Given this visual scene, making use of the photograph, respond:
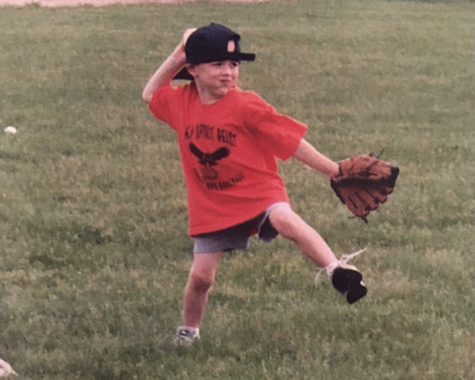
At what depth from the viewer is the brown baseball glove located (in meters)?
4.95

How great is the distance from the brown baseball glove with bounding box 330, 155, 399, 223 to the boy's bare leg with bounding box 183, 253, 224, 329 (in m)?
0.74

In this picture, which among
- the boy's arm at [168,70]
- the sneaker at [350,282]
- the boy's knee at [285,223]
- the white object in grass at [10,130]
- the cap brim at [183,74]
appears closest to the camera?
the sneaker at [350,282]

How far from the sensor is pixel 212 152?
194 inches

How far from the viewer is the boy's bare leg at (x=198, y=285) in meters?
5.22

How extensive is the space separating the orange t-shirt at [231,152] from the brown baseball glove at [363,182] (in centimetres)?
30

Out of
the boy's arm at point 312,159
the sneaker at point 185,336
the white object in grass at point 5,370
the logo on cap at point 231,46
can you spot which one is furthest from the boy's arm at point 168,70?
the white object in grass at point 5,370

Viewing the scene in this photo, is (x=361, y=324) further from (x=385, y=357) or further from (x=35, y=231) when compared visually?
(x=35, y=231)

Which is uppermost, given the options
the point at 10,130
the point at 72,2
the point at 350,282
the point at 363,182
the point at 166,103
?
the point at 166,103

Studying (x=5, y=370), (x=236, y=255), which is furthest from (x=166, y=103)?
(x=236, y=255)

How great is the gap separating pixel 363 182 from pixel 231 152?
Answer: 68cm

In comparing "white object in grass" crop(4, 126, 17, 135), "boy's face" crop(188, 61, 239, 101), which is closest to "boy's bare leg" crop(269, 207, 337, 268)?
"boy's face" crop(188, 61, 239, 101)

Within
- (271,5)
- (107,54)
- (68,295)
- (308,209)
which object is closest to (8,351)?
(68,295)

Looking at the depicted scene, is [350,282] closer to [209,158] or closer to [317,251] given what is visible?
[317,251]

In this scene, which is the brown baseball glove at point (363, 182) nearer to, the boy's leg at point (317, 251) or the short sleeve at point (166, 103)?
the boy's leg at point (317, 251)
